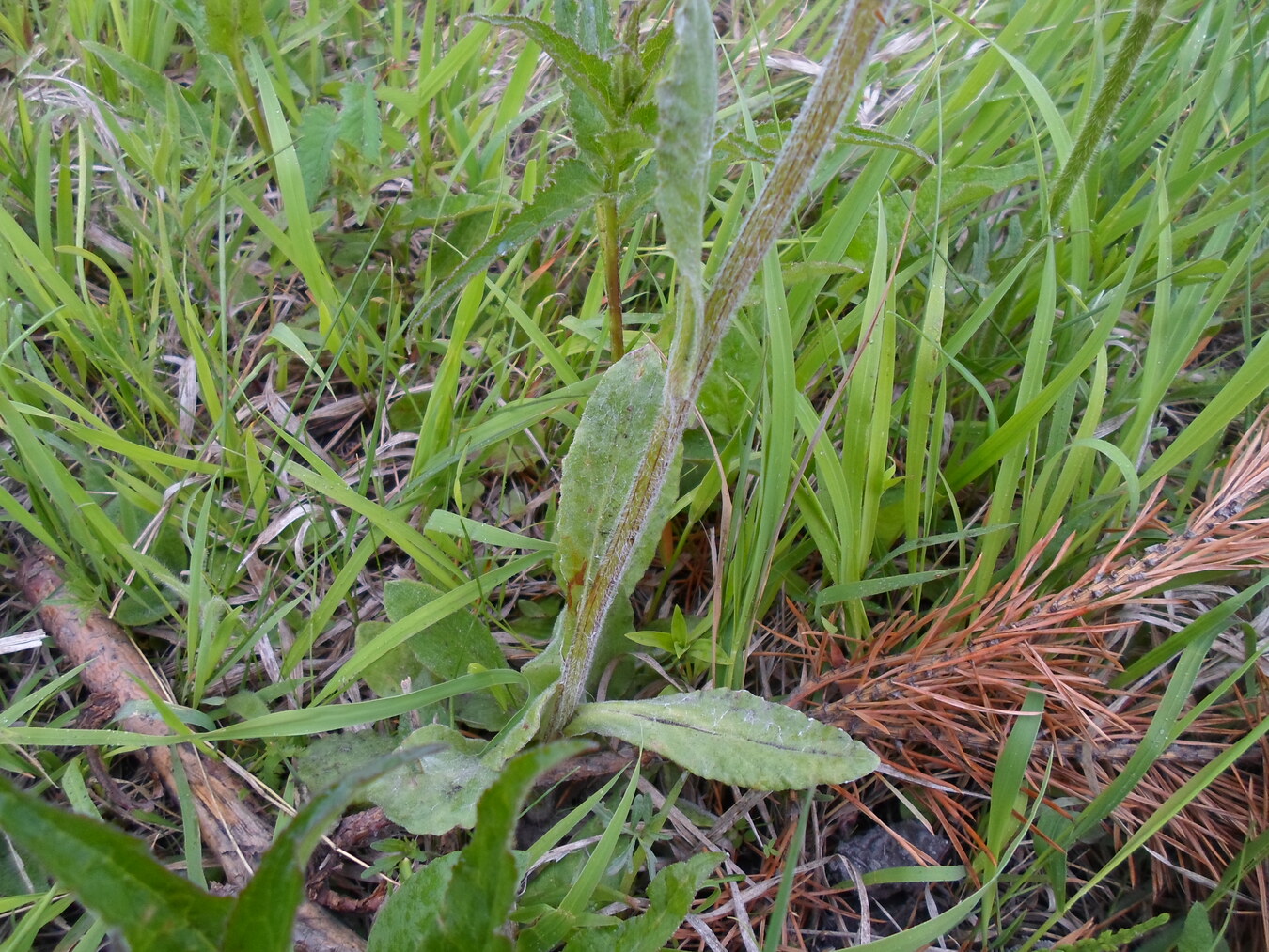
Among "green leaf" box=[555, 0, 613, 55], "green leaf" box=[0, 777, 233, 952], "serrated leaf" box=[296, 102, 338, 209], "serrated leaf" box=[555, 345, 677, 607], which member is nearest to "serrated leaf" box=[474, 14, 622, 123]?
"green leaf" box=[555, 0, 613, 55]

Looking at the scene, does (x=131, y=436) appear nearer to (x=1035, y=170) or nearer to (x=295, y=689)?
(x=295, y=689)

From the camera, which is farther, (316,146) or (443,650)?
(316,146)

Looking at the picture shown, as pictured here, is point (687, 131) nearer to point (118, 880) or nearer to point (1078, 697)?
point (118, 880)

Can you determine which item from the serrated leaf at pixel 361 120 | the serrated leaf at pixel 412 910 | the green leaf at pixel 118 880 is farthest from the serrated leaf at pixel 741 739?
the serrated leaf at pixel 361 120

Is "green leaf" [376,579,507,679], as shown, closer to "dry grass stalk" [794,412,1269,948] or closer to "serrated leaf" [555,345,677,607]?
"serrated leaf" [555,345,677,607]

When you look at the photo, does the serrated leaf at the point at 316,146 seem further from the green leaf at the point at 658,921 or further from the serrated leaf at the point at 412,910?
the green leaf at the point at 658,921

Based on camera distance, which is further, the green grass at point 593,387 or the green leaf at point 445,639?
the green leaf at point 445,639

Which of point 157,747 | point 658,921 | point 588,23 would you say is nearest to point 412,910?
point 658,921
